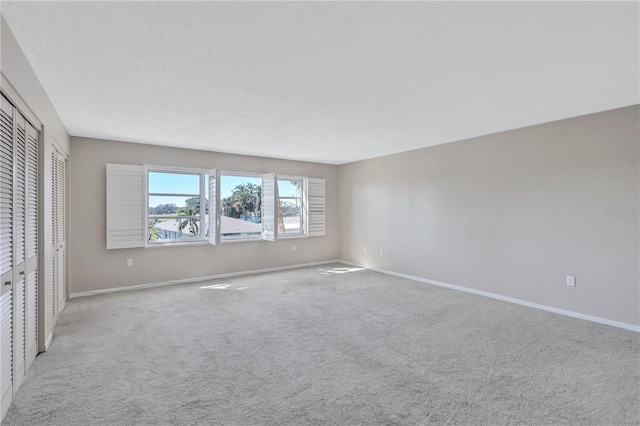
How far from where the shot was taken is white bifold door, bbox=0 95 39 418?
6.68 ft

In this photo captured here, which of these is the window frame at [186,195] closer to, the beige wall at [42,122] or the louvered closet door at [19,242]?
the beige wall at [42,122]

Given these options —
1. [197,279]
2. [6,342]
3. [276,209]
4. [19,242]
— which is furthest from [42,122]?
[276,209]

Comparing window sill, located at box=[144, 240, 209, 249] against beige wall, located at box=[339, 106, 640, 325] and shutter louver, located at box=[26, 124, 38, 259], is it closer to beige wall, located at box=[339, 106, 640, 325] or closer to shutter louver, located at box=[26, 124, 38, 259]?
shutter louver, located at box=[26, 124, 38, 259]

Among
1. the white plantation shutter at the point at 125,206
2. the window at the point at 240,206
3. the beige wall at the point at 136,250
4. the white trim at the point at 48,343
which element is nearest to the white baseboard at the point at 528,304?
the beige wall at the point at 136,250

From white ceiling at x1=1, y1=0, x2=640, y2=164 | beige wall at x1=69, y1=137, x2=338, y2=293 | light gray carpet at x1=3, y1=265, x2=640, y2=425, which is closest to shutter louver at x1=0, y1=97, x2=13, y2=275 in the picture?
white ceiling at x1=1, y1=0, x2=640, y2=164

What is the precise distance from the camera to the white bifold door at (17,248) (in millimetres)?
2037

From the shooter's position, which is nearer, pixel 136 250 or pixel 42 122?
pixel 42 122

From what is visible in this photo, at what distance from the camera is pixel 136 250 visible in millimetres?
5238

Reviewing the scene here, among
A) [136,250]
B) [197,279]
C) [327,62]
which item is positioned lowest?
[197,279]

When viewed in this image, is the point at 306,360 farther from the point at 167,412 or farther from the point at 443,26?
the point at 443,26

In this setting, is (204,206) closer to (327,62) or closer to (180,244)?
(180,244)

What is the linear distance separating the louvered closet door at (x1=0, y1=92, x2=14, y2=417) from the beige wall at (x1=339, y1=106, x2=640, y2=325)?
528 cm

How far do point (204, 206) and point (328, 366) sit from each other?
4.20 m

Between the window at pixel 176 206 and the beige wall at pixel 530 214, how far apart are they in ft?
11.8
